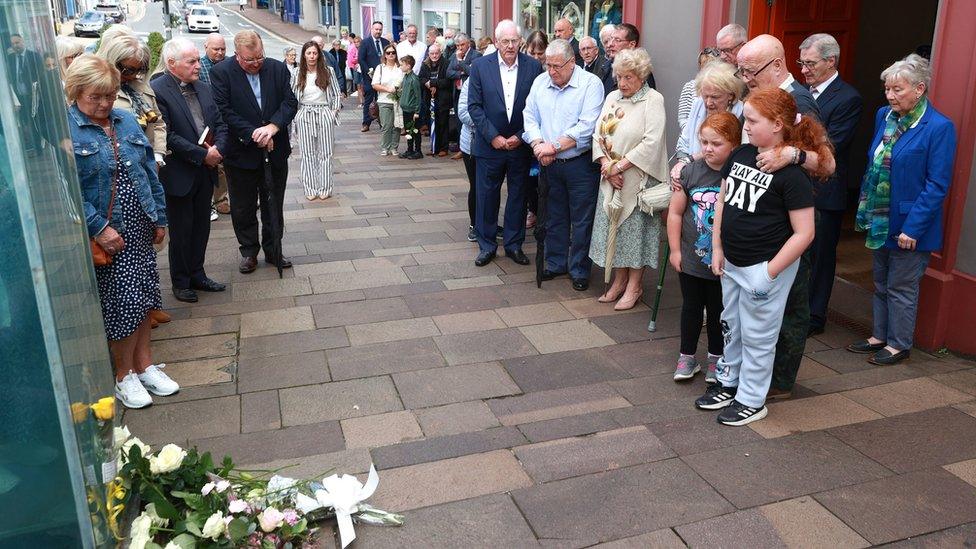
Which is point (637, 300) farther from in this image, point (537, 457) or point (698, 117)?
point (537, 457)

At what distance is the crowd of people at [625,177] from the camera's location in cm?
404

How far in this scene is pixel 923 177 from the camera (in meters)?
4.72

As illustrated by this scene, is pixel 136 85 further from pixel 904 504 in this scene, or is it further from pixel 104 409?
pixel 904 504

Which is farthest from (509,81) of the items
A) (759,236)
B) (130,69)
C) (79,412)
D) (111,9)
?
(111,9)

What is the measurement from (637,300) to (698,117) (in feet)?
4.92

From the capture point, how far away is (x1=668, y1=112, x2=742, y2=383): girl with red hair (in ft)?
13.9

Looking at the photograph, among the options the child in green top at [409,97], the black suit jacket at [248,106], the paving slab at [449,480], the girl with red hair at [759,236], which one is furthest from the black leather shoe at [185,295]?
the child in green top at [409,97]

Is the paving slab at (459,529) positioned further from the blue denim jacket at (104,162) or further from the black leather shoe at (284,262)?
the black leather shoe at (284,262)

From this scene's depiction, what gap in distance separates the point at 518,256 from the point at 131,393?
135 inches

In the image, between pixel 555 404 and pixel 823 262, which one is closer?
pixel 555 404

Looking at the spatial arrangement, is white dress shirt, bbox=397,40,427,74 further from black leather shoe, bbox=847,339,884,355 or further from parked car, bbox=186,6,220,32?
parked car, bbox=186,6,220,32

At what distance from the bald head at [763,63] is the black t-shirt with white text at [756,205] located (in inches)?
32.2

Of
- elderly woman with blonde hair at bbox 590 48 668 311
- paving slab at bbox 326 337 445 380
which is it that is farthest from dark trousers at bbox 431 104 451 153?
paving slab at bbox 326 337 445 380

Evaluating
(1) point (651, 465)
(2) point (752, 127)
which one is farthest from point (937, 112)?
(1) point (651, 465)
